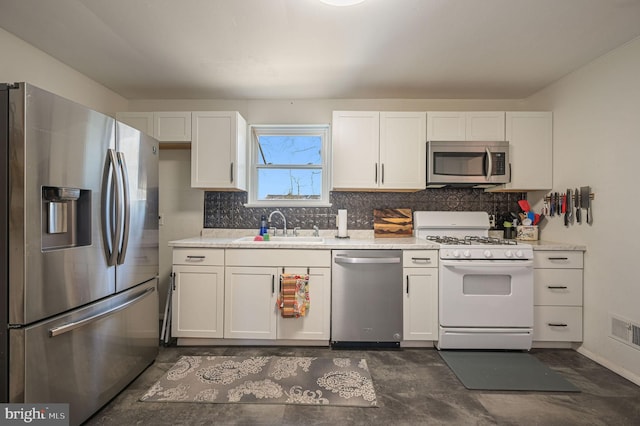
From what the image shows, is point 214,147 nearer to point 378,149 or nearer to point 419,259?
point 378,149

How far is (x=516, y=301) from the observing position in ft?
7.95

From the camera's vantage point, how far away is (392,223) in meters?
3.12

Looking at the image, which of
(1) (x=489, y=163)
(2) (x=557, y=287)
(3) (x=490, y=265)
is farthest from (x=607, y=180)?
(3) (x=490, y=265)

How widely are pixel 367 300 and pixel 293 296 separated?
66cm

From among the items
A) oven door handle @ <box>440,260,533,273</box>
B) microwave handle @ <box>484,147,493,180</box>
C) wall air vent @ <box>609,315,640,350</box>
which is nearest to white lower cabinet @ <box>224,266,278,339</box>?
oven door handle @ <box>440,260,533,273</box>

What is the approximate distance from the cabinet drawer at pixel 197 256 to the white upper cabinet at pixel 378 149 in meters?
1.33

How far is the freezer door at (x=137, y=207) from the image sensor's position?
181 centimetres

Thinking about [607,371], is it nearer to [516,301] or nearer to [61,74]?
[516,301]

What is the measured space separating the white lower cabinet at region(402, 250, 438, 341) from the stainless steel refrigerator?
2.13 m

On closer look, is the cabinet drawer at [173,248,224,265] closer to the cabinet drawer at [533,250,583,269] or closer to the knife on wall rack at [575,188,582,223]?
the cabinet drawer at [533,250,583,269]

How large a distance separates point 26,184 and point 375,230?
106 inches

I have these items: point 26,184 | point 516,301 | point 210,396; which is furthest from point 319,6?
point 516,301

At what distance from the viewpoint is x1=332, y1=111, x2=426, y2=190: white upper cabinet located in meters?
2.86

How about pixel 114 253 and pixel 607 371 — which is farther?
pixel 607 371
